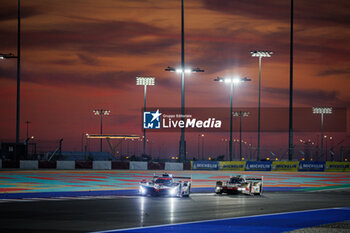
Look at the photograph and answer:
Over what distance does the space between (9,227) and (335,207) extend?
12488 millimetres

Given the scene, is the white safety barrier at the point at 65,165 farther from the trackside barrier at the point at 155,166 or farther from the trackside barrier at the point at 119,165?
the trackside barrier at the point at 155,166

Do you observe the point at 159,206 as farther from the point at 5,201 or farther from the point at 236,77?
the point at 236,77

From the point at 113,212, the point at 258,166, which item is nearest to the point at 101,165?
the point at 258,166

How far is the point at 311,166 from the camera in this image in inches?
2272

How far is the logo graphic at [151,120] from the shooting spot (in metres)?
56.6

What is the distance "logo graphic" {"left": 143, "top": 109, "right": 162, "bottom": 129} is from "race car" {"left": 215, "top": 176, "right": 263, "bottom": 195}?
30999mm

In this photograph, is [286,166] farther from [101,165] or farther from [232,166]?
[101,165]

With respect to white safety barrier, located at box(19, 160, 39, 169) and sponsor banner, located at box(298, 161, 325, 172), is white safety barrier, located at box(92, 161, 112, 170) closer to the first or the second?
white safety barrier, located at box(19, 160, 39, 169)

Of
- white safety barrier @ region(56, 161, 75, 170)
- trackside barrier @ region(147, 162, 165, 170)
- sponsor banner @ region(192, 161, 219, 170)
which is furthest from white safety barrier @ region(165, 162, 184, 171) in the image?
white safety barrier @ region(56, 161, 75, 170)

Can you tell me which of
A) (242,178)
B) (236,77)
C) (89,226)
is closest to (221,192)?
(242,178)

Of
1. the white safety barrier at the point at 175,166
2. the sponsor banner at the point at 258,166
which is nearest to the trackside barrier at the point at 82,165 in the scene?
the white safety barrier at the point at 175,166

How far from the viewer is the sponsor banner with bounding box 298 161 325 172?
57.6 m

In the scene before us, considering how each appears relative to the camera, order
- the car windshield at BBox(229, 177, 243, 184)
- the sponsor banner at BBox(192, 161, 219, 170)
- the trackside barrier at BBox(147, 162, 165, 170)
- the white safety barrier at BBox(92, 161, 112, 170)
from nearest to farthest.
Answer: the car windshield at BBox(229, 177, 243, 184) < the white safety barrier at BBox(92, 161, 112, 170) < the trackside barrier at BBox(147, 162, 165, 170) < the sponsor banner at BBox(192, 161, 219, 170)

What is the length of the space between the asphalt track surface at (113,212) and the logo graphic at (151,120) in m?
35.9
